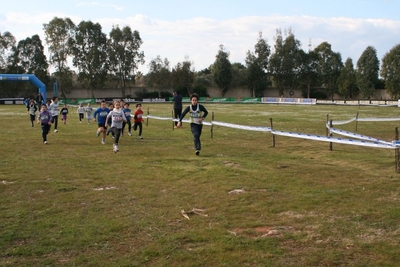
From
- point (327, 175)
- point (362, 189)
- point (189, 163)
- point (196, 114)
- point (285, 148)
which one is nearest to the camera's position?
point (362, 189)

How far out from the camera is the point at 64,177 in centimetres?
968

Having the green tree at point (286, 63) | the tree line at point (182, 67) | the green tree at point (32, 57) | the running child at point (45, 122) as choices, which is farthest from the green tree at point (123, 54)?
the running child at point (45, 122)

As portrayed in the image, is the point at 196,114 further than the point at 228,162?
Yes

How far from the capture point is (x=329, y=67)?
7806 cm

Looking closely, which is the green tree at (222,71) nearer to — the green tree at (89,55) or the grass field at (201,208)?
the green tree at (89,55)

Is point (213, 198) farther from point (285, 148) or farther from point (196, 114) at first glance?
point (285, 148)

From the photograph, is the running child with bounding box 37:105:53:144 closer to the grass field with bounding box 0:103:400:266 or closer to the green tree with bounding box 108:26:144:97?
the grass field with bounding box 0:103:400:266

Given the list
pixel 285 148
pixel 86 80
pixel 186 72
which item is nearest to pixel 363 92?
pixel 186 72

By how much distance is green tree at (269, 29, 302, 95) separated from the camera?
79188mm

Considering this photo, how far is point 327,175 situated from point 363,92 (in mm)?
67746

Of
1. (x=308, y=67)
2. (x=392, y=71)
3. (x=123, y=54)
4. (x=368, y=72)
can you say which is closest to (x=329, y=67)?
(x=308, y=67)

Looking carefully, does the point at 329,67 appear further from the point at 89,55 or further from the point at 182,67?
Result: the point at 89,55

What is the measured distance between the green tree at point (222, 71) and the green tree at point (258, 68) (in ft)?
13.3

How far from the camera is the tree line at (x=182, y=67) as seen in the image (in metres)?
71.5
